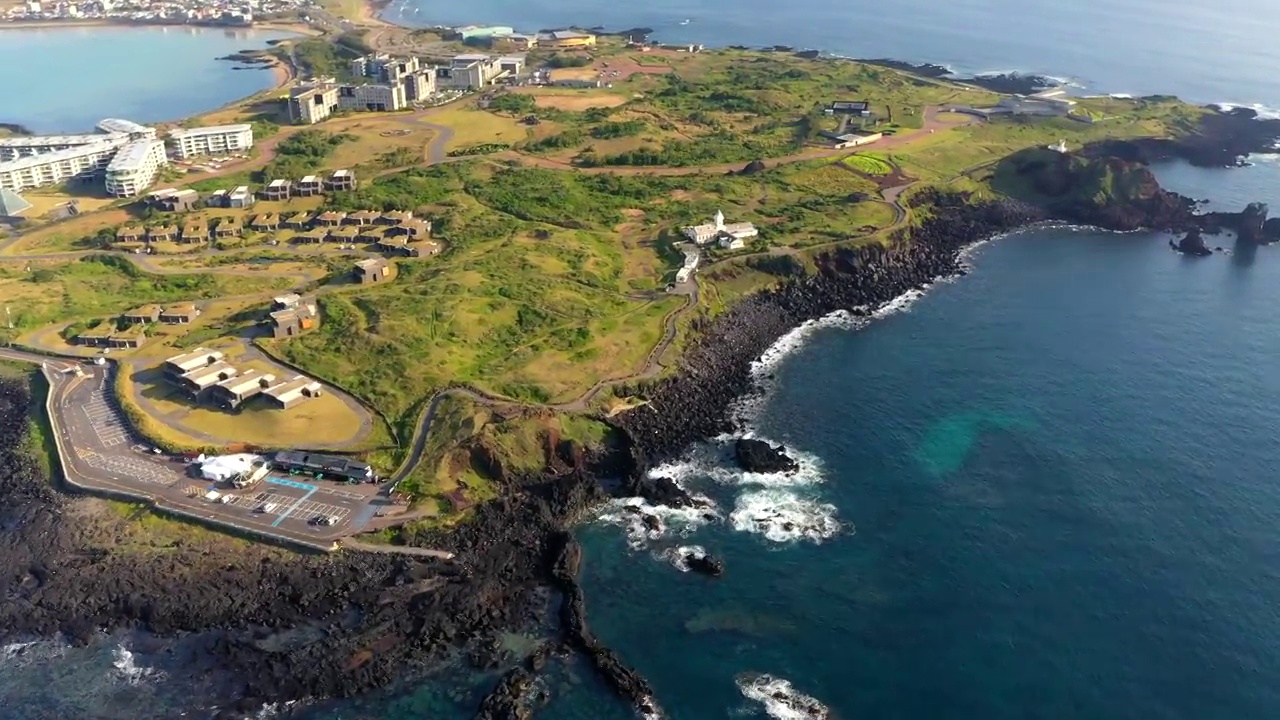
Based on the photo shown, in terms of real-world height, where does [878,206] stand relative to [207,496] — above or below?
above

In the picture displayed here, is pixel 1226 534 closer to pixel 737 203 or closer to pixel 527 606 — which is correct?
pixel 527 606

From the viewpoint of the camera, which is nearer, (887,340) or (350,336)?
(350,336)

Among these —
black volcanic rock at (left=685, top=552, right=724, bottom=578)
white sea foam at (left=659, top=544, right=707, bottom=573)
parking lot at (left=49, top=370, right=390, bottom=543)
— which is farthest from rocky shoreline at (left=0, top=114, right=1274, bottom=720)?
parking lot at (left=49, top=370, right=390, bottom=543)

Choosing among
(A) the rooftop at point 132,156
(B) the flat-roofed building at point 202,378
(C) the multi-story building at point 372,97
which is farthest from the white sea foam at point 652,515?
(C) the multi-story building at point 372,97

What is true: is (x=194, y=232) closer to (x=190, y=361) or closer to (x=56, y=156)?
(x=190, y=361)

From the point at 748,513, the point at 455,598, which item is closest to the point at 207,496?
the point at 455,598

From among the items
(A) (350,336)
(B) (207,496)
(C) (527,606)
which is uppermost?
(A) (350,336)
